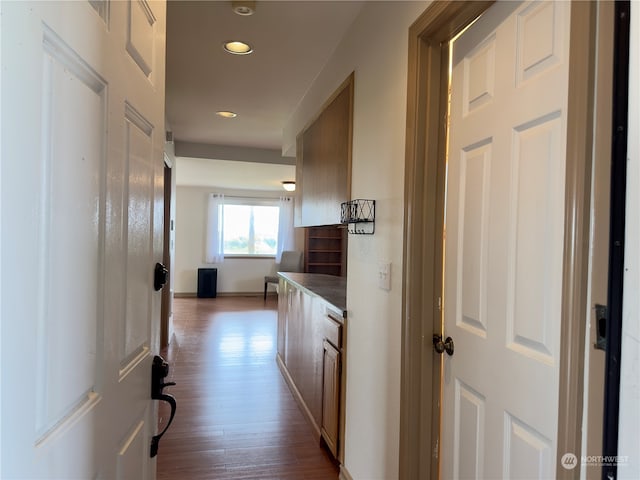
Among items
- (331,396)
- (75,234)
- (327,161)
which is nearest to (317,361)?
(331,396)

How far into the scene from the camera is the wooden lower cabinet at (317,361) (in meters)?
2.16

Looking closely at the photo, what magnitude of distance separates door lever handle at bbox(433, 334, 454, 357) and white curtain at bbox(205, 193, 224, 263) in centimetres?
742

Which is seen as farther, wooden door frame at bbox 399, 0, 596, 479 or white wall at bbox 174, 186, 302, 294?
white wall at bbox 174, 186, 302, 294

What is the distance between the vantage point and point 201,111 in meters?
3.71

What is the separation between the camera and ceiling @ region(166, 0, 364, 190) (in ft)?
6.65

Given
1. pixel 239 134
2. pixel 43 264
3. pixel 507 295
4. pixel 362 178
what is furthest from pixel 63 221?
pixel 239 134

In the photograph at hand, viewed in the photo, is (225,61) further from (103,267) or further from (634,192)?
(634,192)

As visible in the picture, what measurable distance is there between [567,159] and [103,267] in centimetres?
95

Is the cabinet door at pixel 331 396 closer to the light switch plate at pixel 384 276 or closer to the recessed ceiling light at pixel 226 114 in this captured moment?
the light switch plate at pixel 384 276

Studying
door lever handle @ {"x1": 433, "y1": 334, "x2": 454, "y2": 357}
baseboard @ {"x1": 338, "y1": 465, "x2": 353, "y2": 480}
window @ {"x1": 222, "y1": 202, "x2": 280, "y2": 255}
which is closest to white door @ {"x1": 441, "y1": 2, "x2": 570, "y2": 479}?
door lever handle @ {"x1": 433, "y1": 334, "x2": 454, "y2": 357}

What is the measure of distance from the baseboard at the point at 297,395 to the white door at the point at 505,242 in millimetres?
1366

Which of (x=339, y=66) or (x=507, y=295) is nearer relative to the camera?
(x=507, y=295)

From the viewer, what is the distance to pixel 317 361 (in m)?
2.57

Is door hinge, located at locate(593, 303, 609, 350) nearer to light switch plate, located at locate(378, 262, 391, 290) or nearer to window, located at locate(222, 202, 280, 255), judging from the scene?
light switch plate, located at locate(378, 262, 391, 290)
